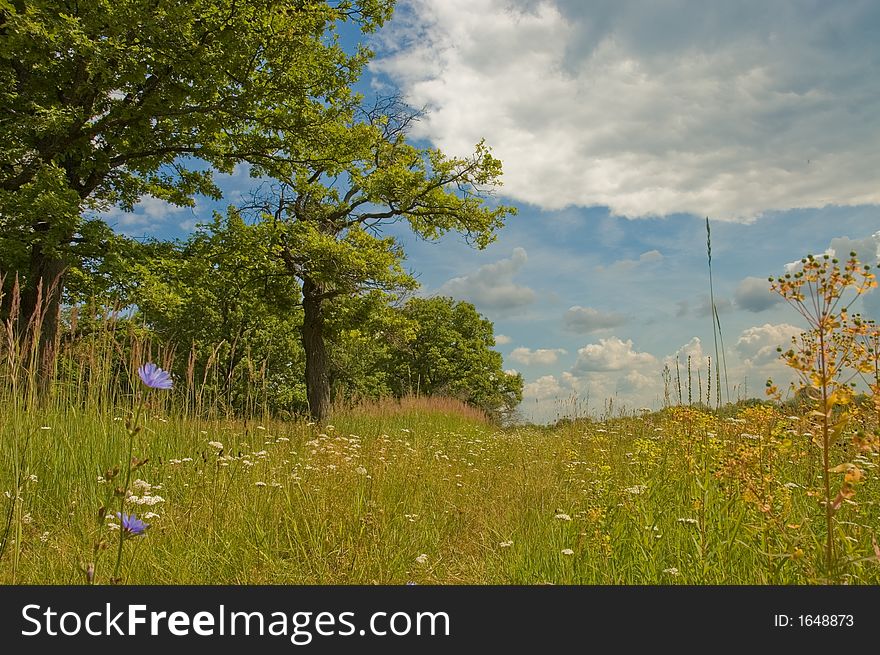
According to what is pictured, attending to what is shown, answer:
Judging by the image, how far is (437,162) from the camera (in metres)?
16.1

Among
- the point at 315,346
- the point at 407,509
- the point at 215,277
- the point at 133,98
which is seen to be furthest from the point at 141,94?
the point at 407,509

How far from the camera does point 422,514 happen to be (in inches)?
188

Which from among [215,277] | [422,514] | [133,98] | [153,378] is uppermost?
[133,98]

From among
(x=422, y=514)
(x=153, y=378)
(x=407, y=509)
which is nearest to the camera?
(x=153, y=378)

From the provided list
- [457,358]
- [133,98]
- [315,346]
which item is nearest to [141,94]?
[133,98]

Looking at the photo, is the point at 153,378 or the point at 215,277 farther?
the point at 215,277

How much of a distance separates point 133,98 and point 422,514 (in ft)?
38.1

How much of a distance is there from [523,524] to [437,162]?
43.0 ft

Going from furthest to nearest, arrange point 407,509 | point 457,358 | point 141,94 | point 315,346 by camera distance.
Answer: point 457,358 → point 315,346 → point 141,94 → point 407,509

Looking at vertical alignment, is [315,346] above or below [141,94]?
below

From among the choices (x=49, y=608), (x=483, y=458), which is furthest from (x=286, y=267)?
(x=49, y=608)

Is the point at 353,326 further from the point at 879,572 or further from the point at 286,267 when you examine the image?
the point at 879,572

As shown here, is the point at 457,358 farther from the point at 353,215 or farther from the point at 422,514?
the point at 422,514

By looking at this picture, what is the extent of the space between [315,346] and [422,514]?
37.4ft
